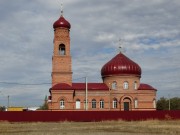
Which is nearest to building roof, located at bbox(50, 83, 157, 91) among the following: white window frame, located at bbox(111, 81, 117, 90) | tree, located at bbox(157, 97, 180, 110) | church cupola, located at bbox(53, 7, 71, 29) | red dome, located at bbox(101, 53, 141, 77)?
white window frame, located at bbox(111, 81, 117, 90)

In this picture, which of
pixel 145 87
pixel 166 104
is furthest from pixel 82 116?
pixel 166 104

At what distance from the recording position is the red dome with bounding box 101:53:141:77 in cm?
5897

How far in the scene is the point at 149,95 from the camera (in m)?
59.3

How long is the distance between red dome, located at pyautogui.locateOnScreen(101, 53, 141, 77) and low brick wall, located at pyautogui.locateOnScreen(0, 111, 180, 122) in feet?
43.3

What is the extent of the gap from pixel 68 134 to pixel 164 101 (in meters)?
73.3

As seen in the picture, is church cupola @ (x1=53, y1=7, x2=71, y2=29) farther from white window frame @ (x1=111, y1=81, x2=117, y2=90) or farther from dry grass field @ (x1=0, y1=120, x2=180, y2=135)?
dry grass field @ (x1=0, y1=120, x2=180, y2=135)

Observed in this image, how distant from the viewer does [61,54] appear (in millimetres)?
57281

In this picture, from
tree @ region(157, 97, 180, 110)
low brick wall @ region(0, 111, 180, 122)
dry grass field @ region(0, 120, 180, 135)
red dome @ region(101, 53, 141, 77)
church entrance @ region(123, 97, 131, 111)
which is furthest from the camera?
tree @ region(157, 97, 180, 110)

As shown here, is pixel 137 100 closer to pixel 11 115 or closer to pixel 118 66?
pixel 118 66

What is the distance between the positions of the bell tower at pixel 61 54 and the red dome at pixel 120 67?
6314 millimetres

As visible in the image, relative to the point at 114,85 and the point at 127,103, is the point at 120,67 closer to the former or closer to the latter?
the point at 114,85

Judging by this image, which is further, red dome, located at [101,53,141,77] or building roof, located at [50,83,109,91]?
red dome, located at [101,53,141,77]

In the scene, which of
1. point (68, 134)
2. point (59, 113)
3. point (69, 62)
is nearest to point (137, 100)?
point (69, 62)

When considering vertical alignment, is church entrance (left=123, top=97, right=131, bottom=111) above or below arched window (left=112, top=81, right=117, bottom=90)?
below
